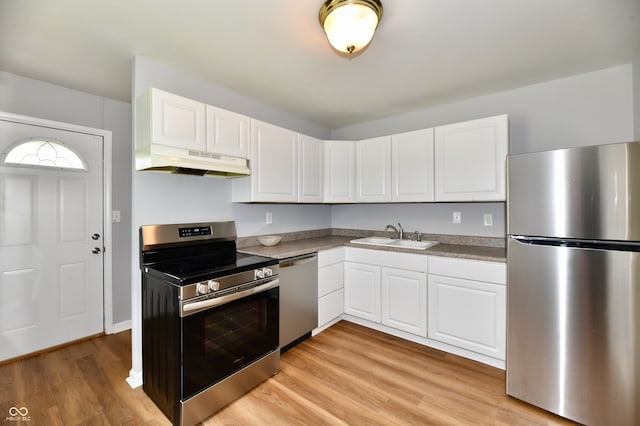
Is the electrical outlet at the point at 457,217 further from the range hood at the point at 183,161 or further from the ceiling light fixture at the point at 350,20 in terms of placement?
the range hood at the point at 183,161

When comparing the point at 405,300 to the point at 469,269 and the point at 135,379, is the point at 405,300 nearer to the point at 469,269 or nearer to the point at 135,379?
the point at 469,269

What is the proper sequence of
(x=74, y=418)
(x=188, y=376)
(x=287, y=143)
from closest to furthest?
(x=188, y=376), (x=74, y=418), (x=287, y=143)

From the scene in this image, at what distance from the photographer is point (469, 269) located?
2.27m

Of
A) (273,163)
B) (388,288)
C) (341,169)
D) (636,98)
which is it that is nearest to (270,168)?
(273,163)

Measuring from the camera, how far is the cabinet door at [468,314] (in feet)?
7.04

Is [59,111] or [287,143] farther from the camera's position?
[287,143]

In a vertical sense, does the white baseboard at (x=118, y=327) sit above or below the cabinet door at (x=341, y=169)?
below

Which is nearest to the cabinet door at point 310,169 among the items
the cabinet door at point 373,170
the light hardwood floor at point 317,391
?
the cabinet door at point 373,170

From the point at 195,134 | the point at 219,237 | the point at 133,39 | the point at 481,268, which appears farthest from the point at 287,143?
the point at 481,268

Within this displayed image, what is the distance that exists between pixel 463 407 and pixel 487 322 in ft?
2.29

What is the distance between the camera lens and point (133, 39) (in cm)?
182

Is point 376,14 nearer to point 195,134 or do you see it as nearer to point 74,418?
point 195,134

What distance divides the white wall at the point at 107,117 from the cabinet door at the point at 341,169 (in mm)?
2169

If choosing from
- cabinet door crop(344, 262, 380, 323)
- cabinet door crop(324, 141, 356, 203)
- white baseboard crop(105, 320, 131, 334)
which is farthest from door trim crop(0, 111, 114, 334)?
cabinet door crop(344, 262, 380, 323)
